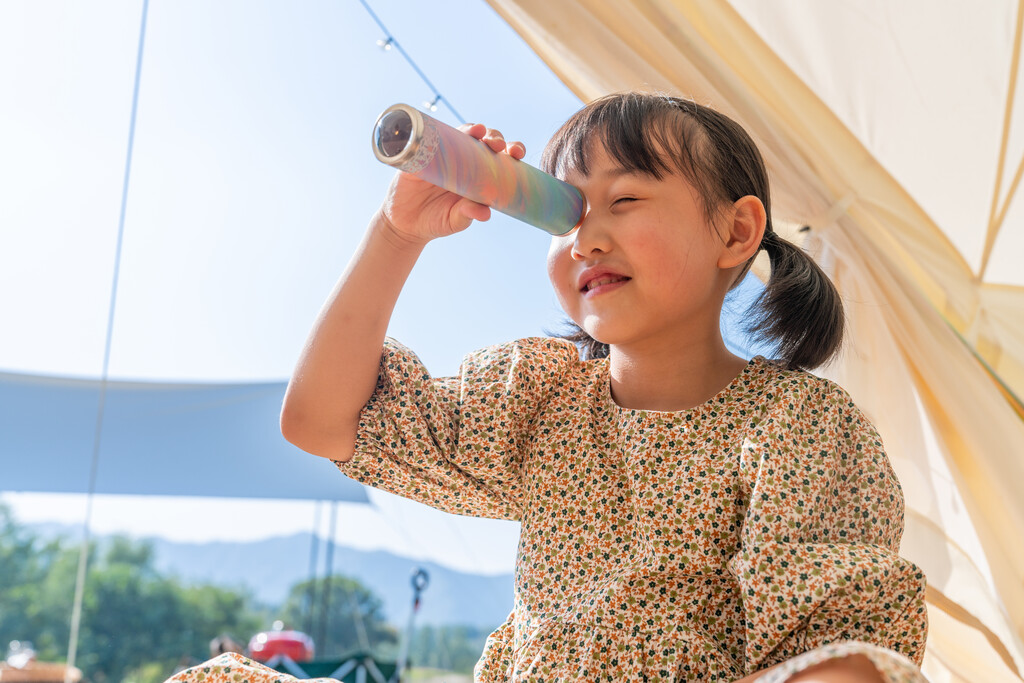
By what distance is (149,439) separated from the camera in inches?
137

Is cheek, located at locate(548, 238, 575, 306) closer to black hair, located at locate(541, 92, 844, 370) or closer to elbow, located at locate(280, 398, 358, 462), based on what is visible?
black hair, located at locate(541, 92, 844, 370)

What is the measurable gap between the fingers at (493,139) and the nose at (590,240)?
8 cm

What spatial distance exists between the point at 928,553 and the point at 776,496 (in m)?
0.77

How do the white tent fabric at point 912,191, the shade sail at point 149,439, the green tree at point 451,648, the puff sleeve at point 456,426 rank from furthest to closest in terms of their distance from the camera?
the green tree at point 451,648, the shade sail at point 149,439, the white tent fabric at point 912,191, the puff sleeve at point 456,426

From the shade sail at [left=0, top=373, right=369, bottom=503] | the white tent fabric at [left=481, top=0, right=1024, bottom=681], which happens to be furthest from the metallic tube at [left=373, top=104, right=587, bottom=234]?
the shade sail at [left=0, top=373, right=369, bottom=503]

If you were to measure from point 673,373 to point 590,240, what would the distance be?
0.16 meters

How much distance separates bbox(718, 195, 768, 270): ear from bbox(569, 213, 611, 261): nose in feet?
0.45

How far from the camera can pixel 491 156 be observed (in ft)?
1.93

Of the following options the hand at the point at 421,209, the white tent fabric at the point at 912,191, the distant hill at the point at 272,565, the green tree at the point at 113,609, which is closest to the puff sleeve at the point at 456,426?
the hand at the point at 421,209

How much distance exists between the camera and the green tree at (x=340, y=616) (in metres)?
7.58

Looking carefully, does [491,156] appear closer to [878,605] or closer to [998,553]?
[878,605]

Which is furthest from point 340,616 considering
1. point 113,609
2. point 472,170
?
point 472,170

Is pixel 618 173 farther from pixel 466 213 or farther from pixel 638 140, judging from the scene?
pixel 466 213

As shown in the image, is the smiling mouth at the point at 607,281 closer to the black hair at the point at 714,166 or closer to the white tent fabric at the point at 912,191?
the black hair at the point at 714,166
